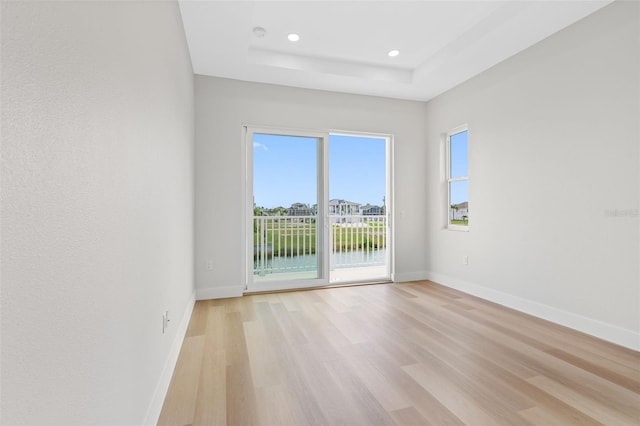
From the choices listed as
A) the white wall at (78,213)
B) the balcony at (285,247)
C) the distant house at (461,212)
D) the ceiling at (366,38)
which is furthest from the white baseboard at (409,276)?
the white wall at (78,213)

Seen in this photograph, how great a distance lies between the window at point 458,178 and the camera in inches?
157

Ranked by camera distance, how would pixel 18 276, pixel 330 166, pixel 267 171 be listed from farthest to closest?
pixel 330 166, pixel 267 171, pixel 18 276

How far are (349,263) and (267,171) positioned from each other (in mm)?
2287

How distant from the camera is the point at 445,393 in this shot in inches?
68.2

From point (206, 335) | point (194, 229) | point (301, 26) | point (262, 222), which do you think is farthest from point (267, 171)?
point (206, 335)

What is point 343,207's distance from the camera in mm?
4680

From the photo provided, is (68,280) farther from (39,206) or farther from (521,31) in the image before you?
(521,31)

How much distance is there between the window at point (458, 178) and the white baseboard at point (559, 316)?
77cm

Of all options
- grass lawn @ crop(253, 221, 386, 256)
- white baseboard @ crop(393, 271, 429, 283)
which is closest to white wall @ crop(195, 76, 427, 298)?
grass lawn @ crop(253, 221, 386, 256)

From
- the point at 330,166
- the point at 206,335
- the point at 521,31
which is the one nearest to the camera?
the point at 206,335

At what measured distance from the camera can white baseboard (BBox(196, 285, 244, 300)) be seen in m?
3.57

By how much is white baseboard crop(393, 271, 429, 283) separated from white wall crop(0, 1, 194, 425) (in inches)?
137

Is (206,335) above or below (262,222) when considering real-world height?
below

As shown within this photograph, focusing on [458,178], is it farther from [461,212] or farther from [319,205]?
[319,205]
